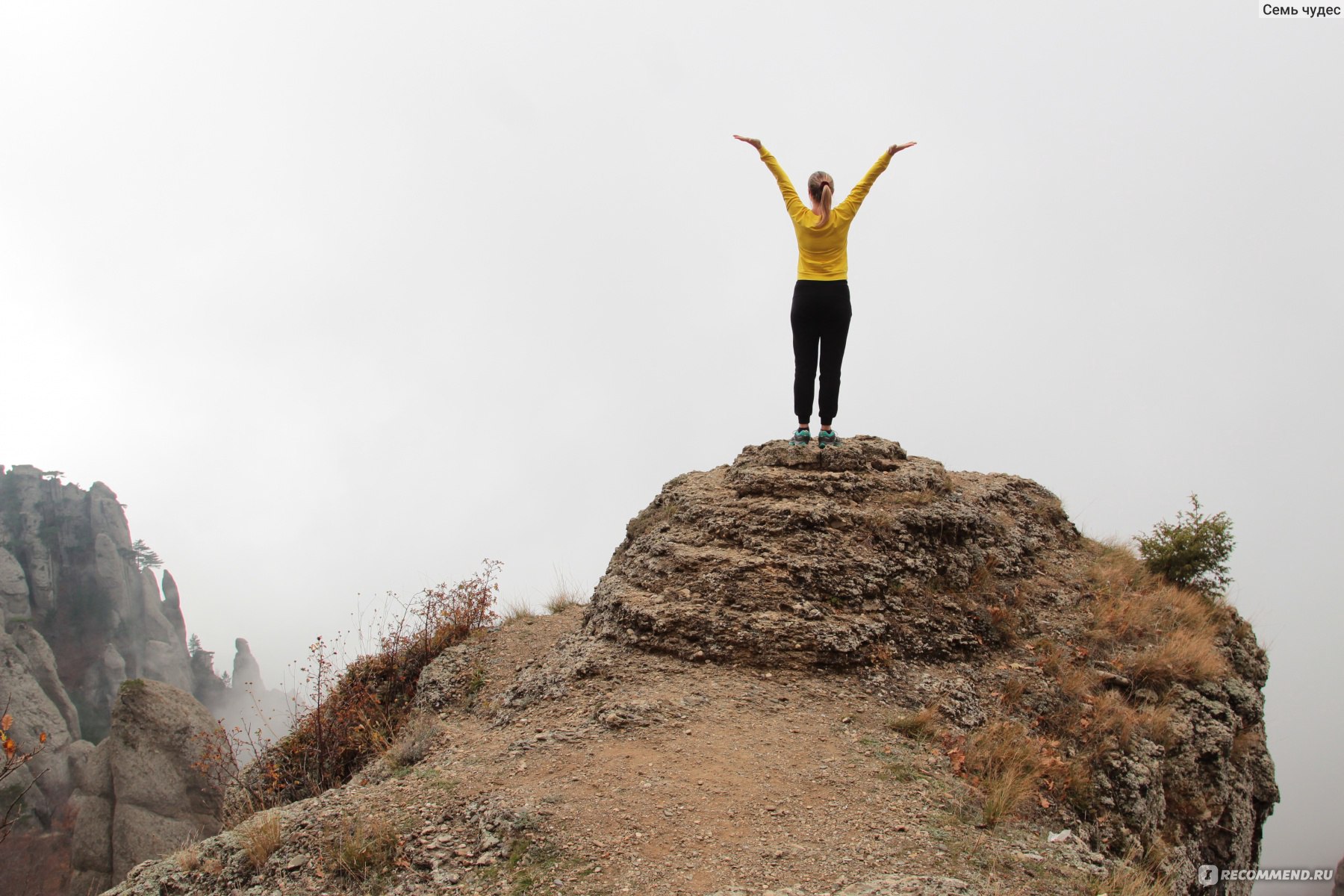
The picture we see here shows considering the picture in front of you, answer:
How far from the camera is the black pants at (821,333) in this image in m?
9.16

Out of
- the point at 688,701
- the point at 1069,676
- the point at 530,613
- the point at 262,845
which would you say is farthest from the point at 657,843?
the point at 530,613

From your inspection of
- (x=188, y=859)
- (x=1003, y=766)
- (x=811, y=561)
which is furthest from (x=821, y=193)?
(x=188, y=859)

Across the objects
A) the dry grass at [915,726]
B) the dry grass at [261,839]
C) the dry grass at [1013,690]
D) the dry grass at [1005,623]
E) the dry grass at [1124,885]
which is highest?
the dry grass at [1005,623]

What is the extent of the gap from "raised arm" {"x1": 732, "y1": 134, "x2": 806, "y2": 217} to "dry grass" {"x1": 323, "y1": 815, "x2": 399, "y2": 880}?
693 centimetres

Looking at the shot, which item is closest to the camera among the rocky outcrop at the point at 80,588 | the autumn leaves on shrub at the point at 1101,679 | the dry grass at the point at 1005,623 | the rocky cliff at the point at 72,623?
the autumn leaves on shrub at the point at 1101,679

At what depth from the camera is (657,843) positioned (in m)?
5.27

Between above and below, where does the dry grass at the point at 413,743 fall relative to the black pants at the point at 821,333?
below

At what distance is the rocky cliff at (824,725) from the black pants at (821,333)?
2.79 feet

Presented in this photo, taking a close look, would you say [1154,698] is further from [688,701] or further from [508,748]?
[508,748]

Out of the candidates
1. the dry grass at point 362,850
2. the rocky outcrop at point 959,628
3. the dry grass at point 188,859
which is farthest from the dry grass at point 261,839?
the rocky outcrop at point 959,628

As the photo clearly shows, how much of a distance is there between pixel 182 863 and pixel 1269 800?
33.8 ft

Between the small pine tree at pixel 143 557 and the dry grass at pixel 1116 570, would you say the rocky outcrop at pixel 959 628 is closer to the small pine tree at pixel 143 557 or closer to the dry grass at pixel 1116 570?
the dry grass at pixel 1116 570

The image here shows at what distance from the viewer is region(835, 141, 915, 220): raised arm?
887 centimetres

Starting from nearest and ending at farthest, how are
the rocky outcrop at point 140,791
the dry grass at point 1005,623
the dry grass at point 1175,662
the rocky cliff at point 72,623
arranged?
the dry grass at point 1175,662
the dry grass at point 1005,623
the rocky outcrop at point 140,791
the rocky cliff at point 72,623
